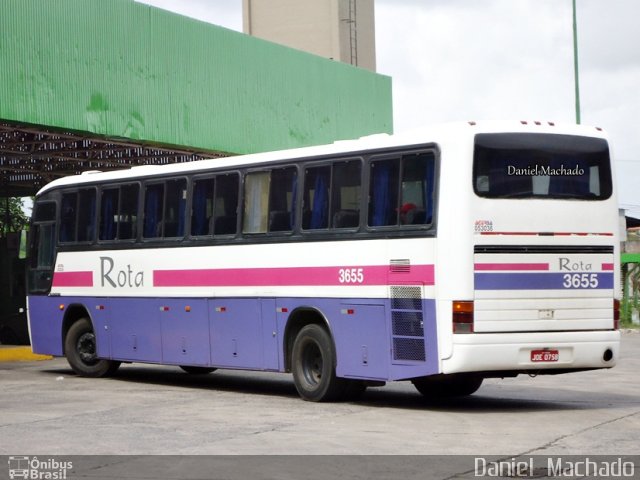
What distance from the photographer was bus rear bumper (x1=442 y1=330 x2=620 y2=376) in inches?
602

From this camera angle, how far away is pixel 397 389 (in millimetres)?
20047

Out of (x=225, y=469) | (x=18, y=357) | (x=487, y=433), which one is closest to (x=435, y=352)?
(x=487, y=433)

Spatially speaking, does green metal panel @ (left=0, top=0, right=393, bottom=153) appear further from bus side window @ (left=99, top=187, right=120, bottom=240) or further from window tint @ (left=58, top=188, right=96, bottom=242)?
bus side window @ (left=99, top=187, right=120, bottom=240)

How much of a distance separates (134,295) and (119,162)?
13967mm

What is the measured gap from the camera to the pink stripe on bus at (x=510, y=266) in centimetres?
1546

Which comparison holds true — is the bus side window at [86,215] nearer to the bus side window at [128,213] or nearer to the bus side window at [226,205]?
the bus side window at [128,213]

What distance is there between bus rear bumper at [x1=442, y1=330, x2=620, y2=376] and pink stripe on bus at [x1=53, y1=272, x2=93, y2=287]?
8.24m

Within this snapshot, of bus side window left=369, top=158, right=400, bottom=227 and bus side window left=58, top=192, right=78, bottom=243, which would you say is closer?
bus side window left=369, top=158, right=400, bottom=227

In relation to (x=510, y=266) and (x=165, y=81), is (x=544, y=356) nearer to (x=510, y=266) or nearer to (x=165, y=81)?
(x=510, y=266)

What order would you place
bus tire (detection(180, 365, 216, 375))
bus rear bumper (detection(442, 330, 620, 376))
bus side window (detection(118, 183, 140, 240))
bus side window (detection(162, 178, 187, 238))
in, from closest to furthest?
bus rear bumper (detection(442, 330, 620, 376))
bus side window (detection(162, 178, 187, 238))
bus side window (detection(118, 183, 140, 240))
bus tire (detection(180, 365, 216, 375))

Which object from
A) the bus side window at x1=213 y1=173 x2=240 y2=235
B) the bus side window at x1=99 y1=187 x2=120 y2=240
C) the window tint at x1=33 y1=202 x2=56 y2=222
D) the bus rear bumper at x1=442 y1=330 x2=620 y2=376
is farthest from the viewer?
the window tint at x1=33 y1=202 x2=56 y2=222

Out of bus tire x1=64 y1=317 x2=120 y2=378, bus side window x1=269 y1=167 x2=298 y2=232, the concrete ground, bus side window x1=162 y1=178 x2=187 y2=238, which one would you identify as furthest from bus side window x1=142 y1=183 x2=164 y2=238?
bus side window x1=269 y1=167 x2=298 y2=232

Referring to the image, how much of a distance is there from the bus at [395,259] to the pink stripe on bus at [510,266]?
0.05 feet

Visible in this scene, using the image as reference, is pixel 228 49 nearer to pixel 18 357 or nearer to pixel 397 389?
pixel 18 357
